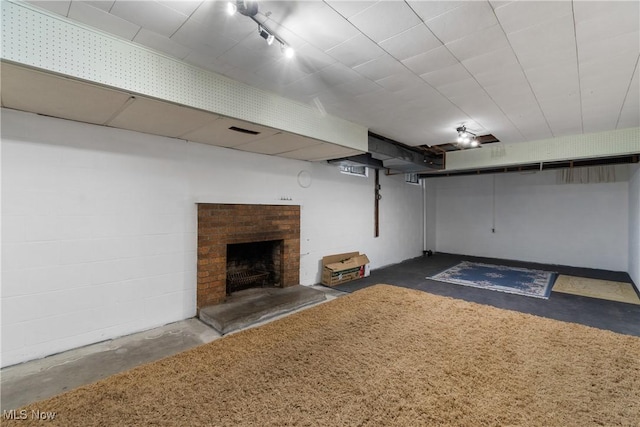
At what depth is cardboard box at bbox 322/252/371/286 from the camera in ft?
16.2

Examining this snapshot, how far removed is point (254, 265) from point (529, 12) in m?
4.25

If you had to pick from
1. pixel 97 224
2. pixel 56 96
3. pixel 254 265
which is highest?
pixel 56 96

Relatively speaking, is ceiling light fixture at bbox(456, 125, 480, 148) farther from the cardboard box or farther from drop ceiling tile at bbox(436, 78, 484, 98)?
the cardboard box

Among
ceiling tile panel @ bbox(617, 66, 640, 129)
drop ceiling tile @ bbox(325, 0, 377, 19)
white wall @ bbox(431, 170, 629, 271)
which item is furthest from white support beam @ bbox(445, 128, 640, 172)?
drop ceiling tile @ bbox(325, 0, 377, 19)

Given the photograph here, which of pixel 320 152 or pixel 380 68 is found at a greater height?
pixel 380 68

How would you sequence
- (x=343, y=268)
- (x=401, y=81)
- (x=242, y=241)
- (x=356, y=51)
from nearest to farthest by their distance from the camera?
(x=356, y=51) < (x=401, y=81) < (x=242, y=241) < (x=343, y=268)

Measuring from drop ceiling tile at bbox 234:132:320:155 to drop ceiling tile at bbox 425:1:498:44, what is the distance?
5.76 feet

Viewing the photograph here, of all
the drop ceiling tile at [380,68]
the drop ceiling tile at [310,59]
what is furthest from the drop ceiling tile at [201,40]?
the drop ceiling tile at [380,68]

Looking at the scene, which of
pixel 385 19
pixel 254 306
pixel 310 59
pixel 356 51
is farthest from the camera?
pixel 254 306

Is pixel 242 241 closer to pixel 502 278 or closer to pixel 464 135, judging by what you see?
pixel 464 135

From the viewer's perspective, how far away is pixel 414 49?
205 centimetres

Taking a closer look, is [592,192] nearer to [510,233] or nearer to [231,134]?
[510,233]

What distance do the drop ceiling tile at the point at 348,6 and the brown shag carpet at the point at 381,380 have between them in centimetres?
251

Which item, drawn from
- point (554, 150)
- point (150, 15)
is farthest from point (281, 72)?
point (554, 150)
